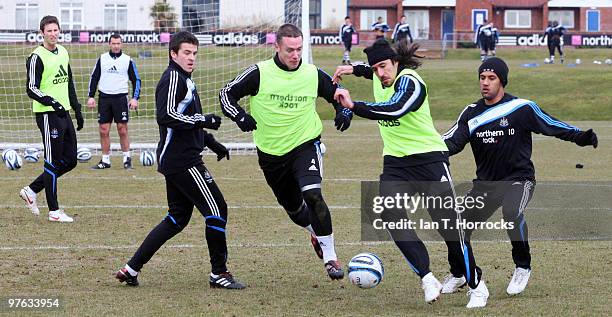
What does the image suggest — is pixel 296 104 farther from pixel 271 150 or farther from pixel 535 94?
pixel 535 94

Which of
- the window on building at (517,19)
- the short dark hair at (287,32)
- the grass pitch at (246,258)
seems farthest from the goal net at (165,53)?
Answer: the window on building at (517,19)

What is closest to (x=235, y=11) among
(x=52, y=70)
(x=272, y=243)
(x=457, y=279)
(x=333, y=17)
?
(x=52, y=70)

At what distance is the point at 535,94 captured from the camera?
107 feet

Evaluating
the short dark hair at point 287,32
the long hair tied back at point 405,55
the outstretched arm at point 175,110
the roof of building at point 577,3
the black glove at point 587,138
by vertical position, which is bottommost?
the black glove at point 587,138

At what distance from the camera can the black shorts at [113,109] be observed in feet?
55.6

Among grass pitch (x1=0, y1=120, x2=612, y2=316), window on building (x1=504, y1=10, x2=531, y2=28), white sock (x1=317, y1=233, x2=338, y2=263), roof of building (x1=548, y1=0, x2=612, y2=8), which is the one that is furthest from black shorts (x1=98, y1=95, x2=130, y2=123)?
A: roof of building (x1=548, y1=0, x2=612, y2=8)

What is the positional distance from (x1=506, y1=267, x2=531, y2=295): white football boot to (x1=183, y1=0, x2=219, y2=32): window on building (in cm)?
1492

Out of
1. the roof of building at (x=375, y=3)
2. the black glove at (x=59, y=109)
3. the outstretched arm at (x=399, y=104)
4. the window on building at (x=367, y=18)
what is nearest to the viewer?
the outstretched arm at (x=399, y=104)

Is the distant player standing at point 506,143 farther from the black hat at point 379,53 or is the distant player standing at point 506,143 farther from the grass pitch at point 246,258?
the black hat at point 379,53

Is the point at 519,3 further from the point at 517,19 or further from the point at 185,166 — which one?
the point at 185,166

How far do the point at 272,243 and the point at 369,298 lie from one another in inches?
98.8

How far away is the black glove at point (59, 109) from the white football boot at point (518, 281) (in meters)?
5.58

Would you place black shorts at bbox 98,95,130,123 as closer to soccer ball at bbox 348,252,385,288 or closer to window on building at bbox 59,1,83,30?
window on building at bbox 59,1,83,30

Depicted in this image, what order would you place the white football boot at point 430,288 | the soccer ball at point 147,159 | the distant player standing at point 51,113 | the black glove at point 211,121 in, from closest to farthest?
the white football boot at point 430,288
the black glove at point 211,121
the distant player standing at point 51,113
the soccer ball at point 147,159
